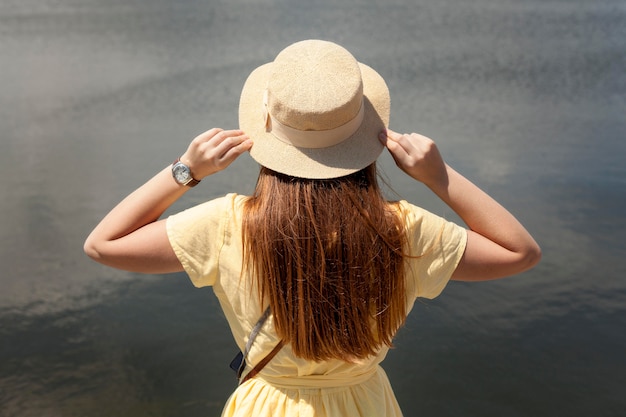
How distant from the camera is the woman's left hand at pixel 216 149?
4.92 ft

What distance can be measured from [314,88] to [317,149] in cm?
14

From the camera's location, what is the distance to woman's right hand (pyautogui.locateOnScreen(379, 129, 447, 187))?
1.49 metres

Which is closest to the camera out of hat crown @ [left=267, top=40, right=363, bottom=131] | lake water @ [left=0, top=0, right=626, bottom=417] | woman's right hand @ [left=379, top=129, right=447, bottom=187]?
hat crown @ [left=267, top=40, right=363, bottom=131]

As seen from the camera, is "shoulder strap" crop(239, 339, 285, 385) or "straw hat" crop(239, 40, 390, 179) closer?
"straw hat" crop(239, 40, 390, 179)

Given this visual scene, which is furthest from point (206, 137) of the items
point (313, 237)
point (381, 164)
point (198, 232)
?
point (381, 164)

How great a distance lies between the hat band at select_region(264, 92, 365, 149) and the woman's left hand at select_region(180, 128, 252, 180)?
79 millimetres

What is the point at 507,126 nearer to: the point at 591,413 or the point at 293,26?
the point at 591,413

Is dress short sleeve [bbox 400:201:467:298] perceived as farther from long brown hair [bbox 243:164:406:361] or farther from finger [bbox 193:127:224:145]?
finger [bbox 193:127:224:145]

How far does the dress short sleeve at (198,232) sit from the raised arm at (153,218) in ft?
0.10

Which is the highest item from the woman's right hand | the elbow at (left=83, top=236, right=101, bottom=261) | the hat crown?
the hat crown

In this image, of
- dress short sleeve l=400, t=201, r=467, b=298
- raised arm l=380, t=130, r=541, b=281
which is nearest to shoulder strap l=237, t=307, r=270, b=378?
dress short sleeve l=400, t=201, r=467, b=298

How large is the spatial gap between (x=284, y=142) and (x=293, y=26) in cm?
837

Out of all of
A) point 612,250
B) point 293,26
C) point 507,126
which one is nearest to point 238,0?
point 293,26

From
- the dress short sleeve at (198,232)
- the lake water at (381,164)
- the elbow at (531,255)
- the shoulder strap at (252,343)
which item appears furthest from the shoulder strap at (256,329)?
the lake water at (381,164)
